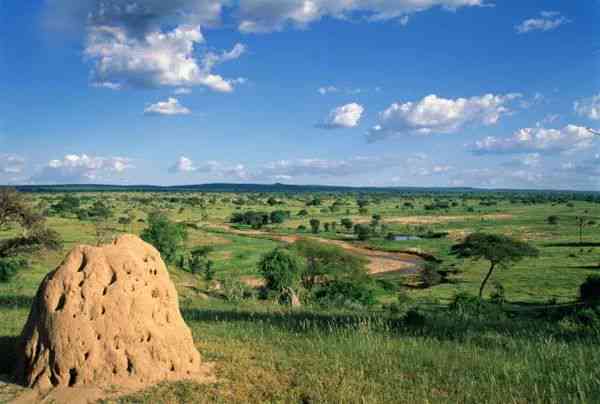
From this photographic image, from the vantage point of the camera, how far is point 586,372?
729cm

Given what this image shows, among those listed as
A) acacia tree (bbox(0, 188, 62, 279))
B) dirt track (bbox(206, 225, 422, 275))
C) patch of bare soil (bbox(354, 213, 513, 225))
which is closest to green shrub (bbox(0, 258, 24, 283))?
acacia tree (bbox(0, 188, 62, 279))

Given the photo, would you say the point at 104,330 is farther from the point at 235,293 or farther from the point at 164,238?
the point at 164,238

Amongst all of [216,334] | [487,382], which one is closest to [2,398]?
[216,334]

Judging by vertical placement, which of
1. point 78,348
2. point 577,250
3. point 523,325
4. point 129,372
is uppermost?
point 78,348

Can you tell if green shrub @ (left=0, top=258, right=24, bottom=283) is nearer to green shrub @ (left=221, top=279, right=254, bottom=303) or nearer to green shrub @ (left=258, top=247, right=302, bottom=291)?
green shrub @ (left=221, top=279, right=254, bottom=303)

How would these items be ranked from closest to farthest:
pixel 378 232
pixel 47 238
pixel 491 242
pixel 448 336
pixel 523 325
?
pixel 448 336
pixel 523 325
pixel 47 238
pixel 491 242
pixel 378 232

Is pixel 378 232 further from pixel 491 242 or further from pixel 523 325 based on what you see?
pixel 523 325

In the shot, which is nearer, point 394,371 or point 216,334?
point 394,371

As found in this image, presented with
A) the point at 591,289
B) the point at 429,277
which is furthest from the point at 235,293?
the point at 429,277

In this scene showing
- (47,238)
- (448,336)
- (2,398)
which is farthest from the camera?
(47,238)

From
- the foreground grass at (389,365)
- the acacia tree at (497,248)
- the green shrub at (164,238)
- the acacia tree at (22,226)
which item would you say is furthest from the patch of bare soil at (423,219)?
the foreground grass at (389,365)

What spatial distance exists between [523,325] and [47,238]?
20.8 m

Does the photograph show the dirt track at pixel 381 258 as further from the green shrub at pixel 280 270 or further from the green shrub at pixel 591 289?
the green shrub at pixel 591 289

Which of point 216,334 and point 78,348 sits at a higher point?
point 78,348
